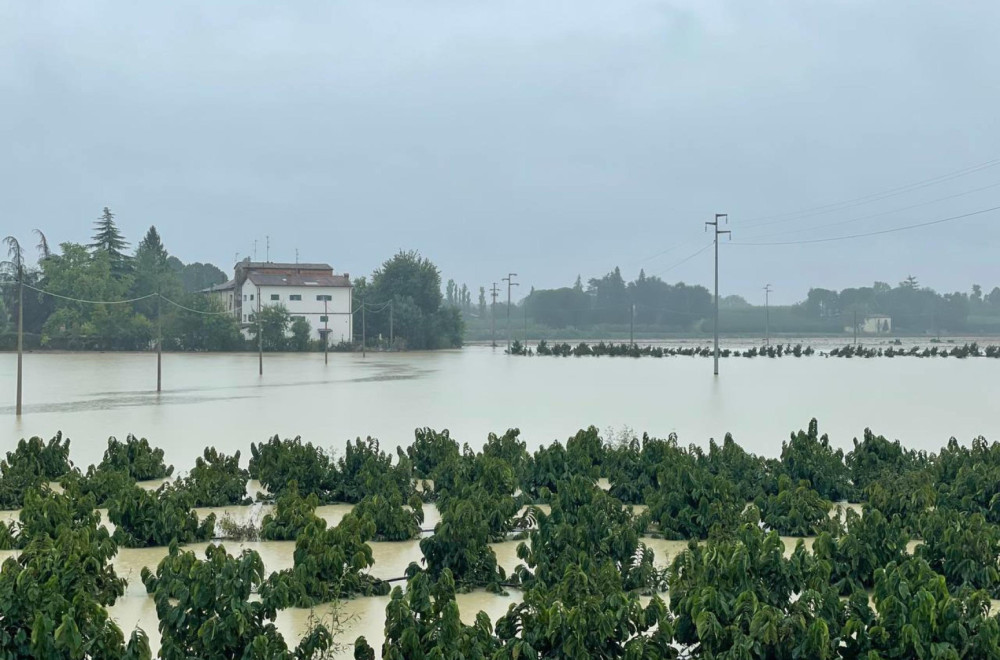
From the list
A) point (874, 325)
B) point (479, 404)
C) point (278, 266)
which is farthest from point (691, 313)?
point (479, 404)

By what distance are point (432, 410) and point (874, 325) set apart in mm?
138947

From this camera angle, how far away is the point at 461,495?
11.3 metres

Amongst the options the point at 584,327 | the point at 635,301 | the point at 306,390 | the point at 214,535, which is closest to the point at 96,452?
the point at 214,535

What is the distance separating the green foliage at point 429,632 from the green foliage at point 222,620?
451mm

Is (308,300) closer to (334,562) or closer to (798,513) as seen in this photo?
(798,513)

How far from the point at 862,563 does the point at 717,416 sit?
1665 cm

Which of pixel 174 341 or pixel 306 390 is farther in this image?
pixel 174 341

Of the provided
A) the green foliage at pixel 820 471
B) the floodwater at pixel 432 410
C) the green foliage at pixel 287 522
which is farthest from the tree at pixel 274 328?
the green foliage at pixel 287 522

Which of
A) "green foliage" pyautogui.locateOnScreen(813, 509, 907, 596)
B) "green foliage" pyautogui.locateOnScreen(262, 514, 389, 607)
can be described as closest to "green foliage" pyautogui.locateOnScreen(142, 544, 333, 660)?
"green foliage" pyautogui.locateOnScreen(262, 514, 389, 607)

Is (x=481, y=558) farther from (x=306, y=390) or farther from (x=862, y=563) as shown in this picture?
(x=306, y=390)

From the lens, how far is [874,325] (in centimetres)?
15438

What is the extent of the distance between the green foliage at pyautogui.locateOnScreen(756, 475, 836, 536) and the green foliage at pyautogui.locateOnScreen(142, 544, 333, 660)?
5.93 meters

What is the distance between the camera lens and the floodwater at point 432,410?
1072 centimetres

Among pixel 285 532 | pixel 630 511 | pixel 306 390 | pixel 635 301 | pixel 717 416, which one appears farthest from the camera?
pixel 635 301
